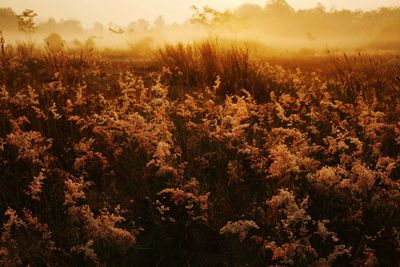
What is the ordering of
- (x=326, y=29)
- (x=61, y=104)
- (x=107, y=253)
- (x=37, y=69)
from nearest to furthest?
(x=107, y=253)
(x=61, y=104)
(x=37, y=69)
(x=326, y=29)

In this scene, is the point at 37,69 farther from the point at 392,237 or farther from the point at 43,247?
the point at 392,237

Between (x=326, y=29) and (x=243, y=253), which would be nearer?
(x=243, y=253)

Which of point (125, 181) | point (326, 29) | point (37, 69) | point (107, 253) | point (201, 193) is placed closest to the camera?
point (107, 253)

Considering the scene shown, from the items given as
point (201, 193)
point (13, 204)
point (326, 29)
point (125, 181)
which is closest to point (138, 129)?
point (125, 181)

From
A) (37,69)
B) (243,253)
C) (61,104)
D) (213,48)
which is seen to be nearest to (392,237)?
(243,253)

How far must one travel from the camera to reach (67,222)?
3.22 m

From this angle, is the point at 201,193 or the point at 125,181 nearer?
the point at 201,193

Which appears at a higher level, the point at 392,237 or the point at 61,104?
the point at 61,104

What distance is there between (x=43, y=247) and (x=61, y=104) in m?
2.64

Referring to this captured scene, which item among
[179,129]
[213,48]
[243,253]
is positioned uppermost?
[213,48]

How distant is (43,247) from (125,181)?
0.99 m

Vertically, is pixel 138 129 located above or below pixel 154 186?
above

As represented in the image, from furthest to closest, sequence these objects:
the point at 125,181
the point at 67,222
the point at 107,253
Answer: the point at 125,181, the point at 67,222, the point at 107,253

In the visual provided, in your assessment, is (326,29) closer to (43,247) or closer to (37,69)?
(37,69)
